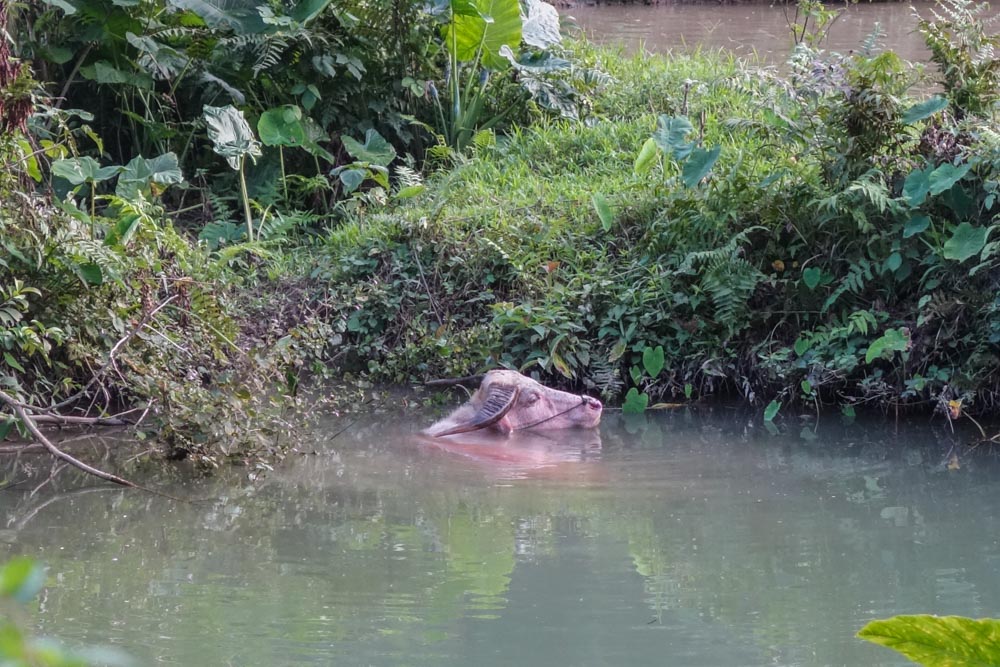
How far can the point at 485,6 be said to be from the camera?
6.71m

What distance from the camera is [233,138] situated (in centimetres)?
639

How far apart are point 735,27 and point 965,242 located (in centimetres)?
737

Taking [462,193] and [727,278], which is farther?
[462,193]

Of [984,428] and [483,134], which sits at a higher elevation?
[483,134]

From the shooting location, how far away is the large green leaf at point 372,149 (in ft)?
22.3

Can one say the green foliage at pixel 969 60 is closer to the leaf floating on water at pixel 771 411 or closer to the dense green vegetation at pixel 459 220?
the dense green vegetation at pixel 459 220

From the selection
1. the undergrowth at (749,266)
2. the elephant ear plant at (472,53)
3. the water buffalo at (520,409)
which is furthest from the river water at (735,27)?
the water buffalo at (520,409)

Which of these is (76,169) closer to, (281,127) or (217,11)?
(281,127)

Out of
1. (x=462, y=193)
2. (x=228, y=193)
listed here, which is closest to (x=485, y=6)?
(x=462, y=193)

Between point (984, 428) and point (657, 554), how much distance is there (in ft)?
6.41

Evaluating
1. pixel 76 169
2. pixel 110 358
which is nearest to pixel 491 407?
pixel 110 358

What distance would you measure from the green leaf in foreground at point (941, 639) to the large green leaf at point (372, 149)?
6.02 meters

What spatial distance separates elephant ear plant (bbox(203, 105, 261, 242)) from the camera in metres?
6.30

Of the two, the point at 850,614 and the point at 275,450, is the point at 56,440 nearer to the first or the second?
the point at 275,450
